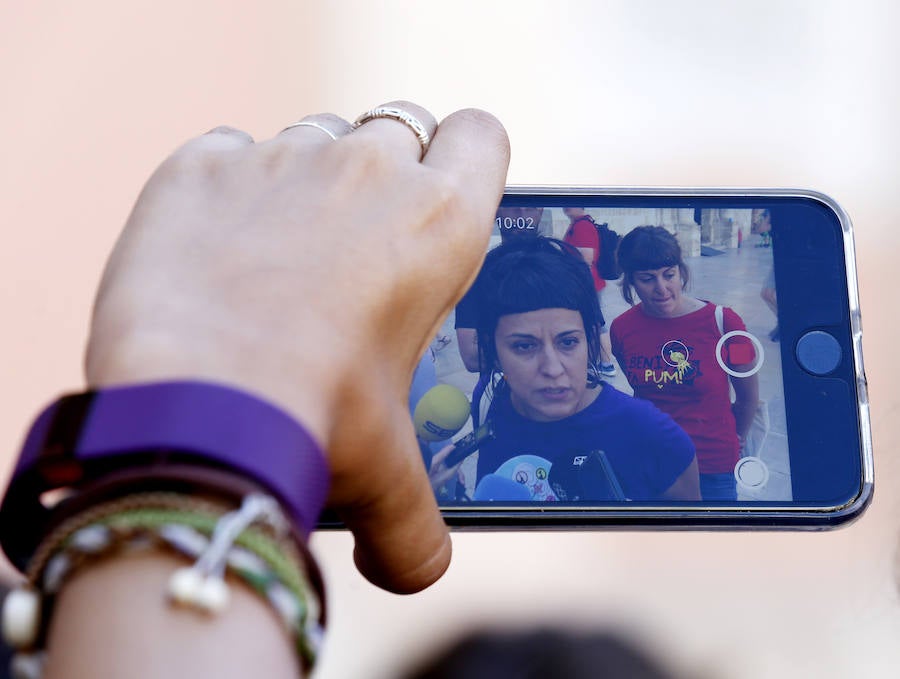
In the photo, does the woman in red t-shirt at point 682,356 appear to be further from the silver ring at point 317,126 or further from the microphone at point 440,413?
the silver ring at point 317,126

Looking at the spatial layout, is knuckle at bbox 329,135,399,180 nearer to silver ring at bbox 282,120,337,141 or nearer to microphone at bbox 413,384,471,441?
silver ring at bbox 282,120,337,141

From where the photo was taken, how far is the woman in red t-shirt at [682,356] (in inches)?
18.8

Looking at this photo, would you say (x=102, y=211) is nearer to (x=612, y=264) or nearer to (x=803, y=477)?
(x=612, y=264)

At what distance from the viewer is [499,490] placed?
464mm

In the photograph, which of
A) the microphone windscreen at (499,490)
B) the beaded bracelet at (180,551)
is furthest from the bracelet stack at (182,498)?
the microphone windscreen at (499,490)

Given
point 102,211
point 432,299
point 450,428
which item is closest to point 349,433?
point 432,299

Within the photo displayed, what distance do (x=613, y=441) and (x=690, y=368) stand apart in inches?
2.2

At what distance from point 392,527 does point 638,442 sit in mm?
199

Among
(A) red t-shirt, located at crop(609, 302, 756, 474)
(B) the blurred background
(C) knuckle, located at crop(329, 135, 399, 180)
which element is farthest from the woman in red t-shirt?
(C) knuckle, located at crop(329, 135, 399, 180)

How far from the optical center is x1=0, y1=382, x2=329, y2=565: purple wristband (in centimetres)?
22

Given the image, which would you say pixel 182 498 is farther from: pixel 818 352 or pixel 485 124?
pixel 818 352

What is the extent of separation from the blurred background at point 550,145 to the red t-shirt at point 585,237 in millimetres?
136

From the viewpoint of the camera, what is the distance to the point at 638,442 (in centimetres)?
47

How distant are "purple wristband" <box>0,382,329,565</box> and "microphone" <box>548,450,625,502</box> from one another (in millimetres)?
250
